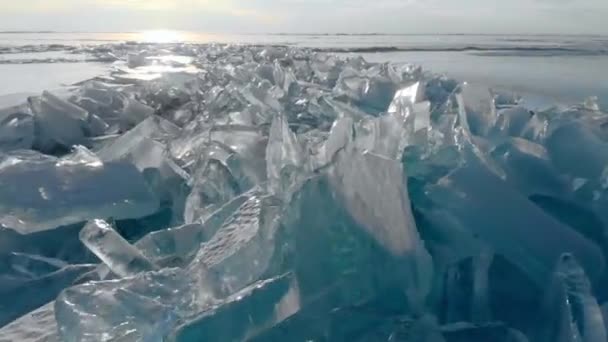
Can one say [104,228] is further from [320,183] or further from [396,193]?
[396,193]

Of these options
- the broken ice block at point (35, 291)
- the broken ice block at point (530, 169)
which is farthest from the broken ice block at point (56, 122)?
the broken ice block at point (530, 169)

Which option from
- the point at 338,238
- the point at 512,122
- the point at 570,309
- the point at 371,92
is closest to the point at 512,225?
the point at 570,309

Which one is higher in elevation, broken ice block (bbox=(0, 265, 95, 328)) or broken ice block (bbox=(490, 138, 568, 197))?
broken ice block (bbox=(490, 138, 568, 197))

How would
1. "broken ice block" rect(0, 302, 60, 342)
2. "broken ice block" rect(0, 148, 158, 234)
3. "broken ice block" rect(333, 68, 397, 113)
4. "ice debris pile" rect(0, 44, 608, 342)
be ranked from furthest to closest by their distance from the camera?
1. "broken ice block" rect(333, 68, 397, 113)
2. "broken ice block" rect(0, 148, 158, 234)
3. "broken ice block" rect(0, 302, 60, 342)
4. "ice debris pile" rect(0, 44, 608, 342)

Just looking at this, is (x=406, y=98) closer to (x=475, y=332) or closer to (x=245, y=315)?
(x=475, y=332)

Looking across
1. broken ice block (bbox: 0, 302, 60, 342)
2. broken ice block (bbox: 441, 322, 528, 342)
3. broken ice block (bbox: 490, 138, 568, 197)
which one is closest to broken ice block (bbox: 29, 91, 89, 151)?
broken ice block (bbox: 0, 302, 60, 342)

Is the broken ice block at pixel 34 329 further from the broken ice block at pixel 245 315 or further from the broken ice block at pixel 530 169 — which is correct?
the broken ice block at pixel 530 169

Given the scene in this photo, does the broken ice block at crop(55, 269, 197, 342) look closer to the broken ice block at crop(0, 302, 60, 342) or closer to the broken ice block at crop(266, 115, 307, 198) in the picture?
the broken ice block at crop(0, 302, 60, 342)

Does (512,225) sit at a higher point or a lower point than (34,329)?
higher
